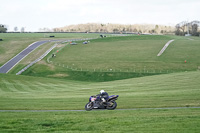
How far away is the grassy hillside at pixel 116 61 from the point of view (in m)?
78.2

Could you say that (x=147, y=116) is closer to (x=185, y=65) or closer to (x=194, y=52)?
(x=185, y=65)

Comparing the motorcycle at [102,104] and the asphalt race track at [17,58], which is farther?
the asphalt race track at [17,58]

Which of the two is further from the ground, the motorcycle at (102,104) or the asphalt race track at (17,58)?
the motorcycle at (102,104)

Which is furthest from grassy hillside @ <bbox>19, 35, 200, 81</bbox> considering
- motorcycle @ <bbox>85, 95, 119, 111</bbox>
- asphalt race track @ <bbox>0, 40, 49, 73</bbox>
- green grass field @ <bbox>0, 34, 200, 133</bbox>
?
motorcycle @ <bbox>85, 95, 119, 111</bbox>

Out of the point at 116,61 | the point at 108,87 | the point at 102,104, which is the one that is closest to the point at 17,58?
the point at 116,61

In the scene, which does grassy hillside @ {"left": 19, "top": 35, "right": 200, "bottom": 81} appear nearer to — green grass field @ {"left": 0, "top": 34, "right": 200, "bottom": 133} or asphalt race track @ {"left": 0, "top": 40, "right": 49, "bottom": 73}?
green grass field @ {"left": 0, "top": 34, "right": 200, "bottom": 133}

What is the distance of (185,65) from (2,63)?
180ft

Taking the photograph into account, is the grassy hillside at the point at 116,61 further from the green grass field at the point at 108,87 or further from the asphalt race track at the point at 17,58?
the asphalt race track at the point at 17,58

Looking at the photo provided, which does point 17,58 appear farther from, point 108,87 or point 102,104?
point 102,104

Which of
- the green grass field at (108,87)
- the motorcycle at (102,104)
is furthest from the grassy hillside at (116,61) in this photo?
the motorcycle at (102,104)

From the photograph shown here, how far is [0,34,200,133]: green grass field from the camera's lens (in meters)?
19.2

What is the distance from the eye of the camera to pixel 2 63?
9831cm

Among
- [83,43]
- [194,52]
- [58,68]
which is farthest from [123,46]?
[58,68]

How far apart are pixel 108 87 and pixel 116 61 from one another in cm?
4431
